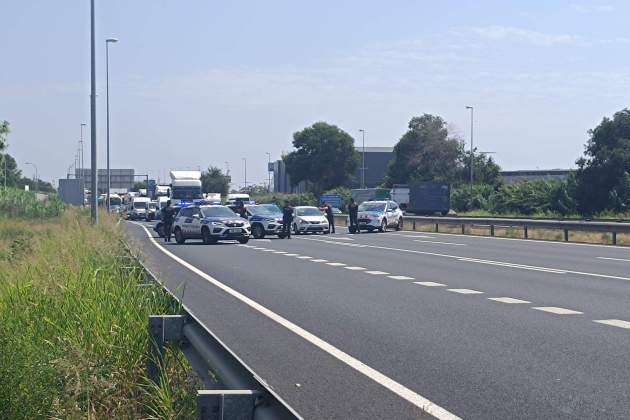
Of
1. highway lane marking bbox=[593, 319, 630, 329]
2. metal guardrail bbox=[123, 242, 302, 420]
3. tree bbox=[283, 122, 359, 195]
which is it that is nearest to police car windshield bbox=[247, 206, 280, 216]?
highway lane marking bbox=[593, 319, 630, 329]

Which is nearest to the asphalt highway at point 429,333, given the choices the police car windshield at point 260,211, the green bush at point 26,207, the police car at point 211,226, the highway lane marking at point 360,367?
the highway lane marking at point 360,367

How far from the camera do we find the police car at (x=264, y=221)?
1832 inches

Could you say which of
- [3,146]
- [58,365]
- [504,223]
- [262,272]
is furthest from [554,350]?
→ [3,146]

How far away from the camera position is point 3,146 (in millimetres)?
56688

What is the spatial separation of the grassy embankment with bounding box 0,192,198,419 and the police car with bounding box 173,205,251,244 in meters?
28.0

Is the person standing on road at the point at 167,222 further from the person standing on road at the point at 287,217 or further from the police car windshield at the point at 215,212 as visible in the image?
the person standing on road at the point at 287,217

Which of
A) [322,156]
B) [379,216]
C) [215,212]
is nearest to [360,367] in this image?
[215,212]

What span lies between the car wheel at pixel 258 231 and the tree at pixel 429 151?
60443mm

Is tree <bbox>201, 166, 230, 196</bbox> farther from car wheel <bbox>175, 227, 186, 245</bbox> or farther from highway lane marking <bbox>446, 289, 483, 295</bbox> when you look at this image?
highway lane marking <bbox>446, 289, 483, 295</bbox>

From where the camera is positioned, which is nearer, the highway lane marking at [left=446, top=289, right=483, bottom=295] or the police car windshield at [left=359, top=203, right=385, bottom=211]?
the highway lane marking at [left=446, top=289, right=483, bottom=295]

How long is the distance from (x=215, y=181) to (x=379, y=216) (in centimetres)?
10008

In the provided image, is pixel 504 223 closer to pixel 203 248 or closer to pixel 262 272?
pixel 203 248

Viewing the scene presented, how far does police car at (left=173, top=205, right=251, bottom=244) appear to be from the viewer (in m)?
40.9

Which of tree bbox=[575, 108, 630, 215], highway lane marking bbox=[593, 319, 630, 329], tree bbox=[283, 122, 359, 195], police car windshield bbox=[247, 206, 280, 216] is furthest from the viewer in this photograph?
tree bbox=[283, 122, 359, 195]
